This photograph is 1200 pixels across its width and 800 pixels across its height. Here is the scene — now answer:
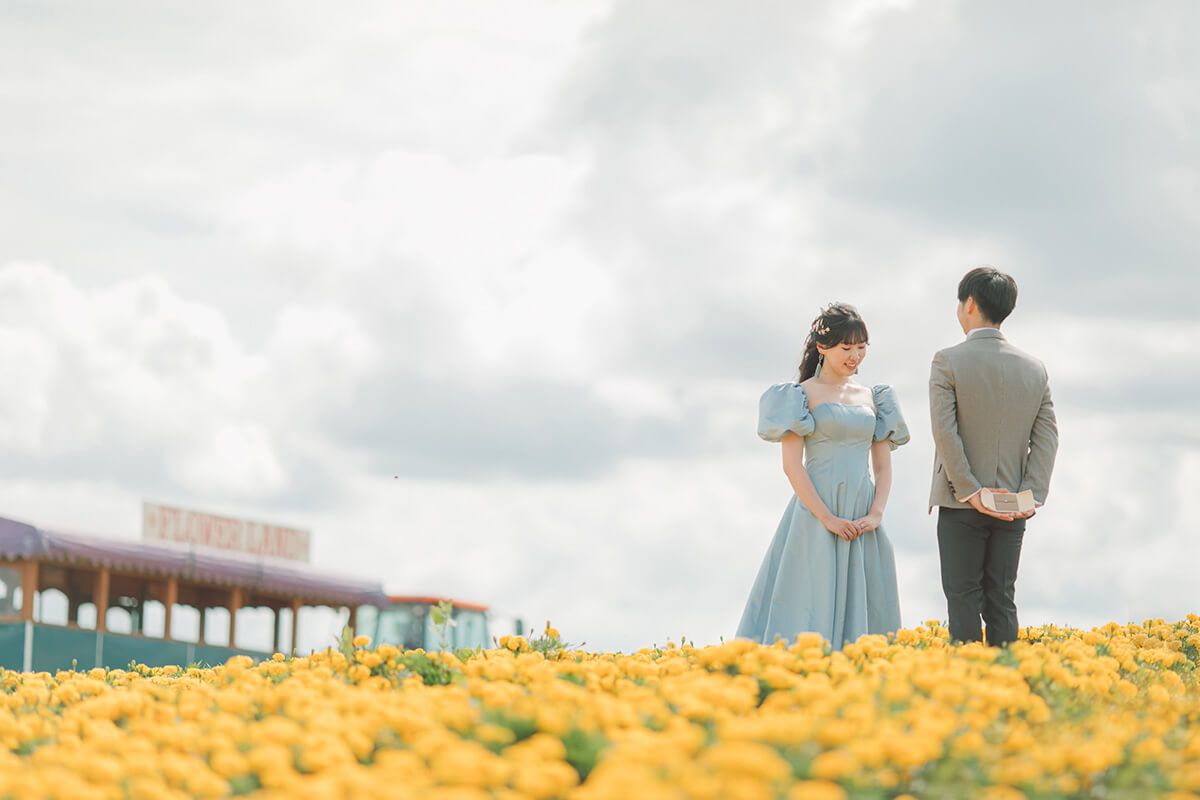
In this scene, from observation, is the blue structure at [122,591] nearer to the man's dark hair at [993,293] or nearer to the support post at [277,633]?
the support post at [277,633]

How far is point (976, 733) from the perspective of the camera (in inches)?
118

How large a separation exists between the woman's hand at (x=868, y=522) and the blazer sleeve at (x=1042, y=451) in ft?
3.01

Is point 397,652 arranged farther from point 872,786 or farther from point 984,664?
point 872,786

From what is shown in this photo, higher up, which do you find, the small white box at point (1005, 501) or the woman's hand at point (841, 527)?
the small white box at point (1005, 501)

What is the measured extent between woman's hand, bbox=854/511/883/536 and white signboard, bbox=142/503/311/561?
1486 centimetres

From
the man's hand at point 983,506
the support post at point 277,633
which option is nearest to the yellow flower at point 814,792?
the man's hand at point 983,506

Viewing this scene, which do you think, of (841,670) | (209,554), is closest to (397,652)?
(841,670)

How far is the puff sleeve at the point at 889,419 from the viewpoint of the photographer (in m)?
6.70

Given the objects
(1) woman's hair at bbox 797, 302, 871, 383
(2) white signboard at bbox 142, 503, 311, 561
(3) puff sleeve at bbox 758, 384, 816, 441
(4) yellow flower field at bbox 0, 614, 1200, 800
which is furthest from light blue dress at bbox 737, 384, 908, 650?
(2) white signboard at bbox 142, 503, 311, 561

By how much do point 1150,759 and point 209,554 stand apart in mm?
17255

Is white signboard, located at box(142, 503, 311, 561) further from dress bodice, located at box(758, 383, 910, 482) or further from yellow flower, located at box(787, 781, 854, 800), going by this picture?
yellow flower, located at box(787, 781, 854, 800)

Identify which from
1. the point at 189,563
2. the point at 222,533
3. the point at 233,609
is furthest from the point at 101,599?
the point at 222,533

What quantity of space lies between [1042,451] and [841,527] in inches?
43.8

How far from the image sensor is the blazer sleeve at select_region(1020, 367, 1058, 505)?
5.86 metres
